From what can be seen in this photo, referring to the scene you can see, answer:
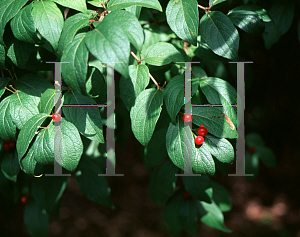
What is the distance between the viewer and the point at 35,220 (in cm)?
159

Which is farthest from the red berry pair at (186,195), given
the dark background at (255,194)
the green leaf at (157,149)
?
the dark background at (255,194)

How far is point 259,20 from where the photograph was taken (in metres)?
1.16

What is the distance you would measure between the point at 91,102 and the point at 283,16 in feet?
3.72

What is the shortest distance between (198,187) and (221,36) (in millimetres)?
705

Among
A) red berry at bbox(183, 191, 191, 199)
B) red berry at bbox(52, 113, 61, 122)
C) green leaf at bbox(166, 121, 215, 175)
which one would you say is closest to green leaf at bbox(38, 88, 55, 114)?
red berry at bbox(52, 113, 61, 122)

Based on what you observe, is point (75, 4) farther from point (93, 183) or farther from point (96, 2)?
point (93, 183)

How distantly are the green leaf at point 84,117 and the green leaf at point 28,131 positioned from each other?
0.10m

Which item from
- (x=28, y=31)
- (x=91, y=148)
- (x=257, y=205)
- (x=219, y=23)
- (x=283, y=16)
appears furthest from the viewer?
(x=257, y=205)

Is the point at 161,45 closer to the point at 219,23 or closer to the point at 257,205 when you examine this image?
the point at 219,23

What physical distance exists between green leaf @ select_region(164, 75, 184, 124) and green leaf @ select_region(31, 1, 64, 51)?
444mm

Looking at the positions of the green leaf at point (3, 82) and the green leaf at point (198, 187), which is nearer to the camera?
the green leaf at point (3, 82)

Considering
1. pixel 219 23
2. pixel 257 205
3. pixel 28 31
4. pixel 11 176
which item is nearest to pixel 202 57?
pixel 219 23

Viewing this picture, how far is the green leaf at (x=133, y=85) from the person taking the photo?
1083 mm

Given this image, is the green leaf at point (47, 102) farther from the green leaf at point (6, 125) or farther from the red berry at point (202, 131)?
the red berry at point (202, 131)
